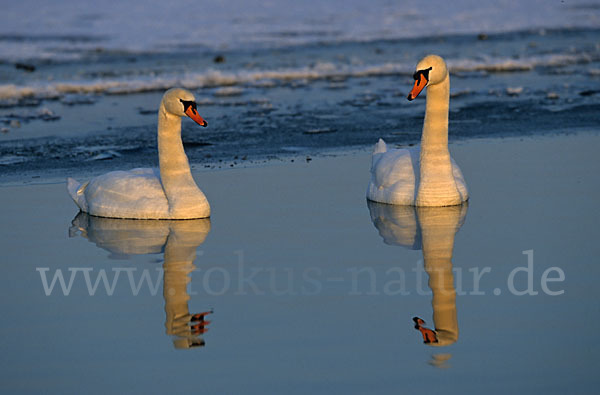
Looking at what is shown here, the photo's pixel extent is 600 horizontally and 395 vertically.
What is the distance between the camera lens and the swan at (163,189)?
404 inches

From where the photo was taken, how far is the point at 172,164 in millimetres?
10477

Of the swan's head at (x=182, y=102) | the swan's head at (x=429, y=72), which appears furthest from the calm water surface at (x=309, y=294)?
the swan's head at (x=429, y=72)

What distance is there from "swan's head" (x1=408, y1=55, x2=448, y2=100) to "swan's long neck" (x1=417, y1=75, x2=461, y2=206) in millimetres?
120

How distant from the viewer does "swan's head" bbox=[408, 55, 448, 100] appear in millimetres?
10414

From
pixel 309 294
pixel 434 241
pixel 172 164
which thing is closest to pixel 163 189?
pixel 172 164

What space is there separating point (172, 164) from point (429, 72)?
2739 mm

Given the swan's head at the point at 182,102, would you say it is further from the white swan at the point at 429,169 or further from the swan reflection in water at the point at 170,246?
the white swan at the point at 429,169

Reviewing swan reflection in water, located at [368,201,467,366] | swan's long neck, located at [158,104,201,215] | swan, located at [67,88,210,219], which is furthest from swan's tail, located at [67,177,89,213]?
swan reflection in water, located at [368,201,467,366]

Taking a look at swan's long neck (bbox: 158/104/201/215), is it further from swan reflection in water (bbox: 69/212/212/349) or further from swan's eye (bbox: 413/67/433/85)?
swan's eye (bbox: 413/67/433/85)

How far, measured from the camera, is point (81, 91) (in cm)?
2073

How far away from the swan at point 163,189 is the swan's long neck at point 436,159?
222 centimetres

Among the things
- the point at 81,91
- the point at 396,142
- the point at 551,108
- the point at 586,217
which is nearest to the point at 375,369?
the point at 586,217

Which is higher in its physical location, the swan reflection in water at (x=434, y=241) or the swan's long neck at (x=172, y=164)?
the swan's long neck at (x=172, y=164)

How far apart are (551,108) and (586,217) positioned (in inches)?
295
